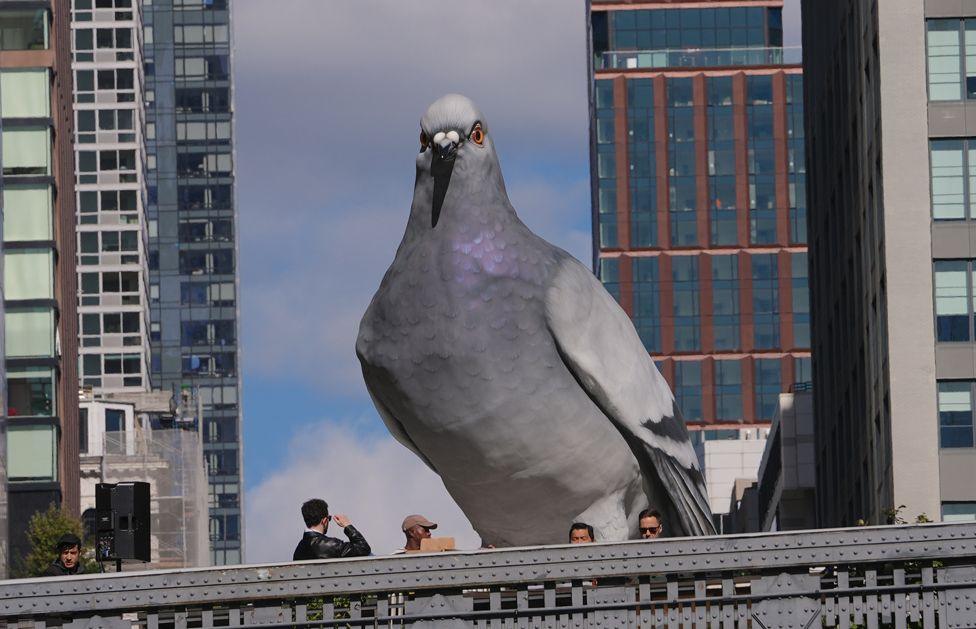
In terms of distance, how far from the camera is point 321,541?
59.8 ft

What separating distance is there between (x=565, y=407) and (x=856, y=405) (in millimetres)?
70437

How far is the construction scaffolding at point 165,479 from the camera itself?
137738 mm

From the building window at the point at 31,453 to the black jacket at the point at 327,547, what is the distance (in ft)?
251

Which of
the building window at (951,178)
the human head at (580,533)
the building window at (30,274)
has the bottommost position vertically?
the human head at (580,533)

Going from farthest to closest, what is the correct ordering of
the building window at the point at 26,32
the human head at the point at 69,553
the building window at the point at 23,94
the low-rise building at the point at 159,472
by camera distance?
the low-rise building at the point at 159,472 → the building window at the point at 23,94 → the building window at the point at 26,32 → the human head at the point at 69,553

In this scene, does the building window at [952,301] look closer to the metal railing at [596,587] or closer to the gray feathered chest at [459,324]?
the gray feathered chest at [459,324]

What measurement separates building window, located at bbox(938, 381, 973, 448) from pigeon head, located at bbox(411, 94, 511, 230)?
58.0 metres

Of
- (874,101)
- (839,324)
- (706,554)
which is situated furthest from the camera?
(839,324)

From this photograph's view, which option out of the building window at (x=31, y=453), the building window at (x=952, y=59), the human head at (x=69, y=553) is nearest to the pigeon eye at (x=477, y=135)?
the human head at (x=69, y=553)

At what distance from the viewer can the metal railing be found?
1689 cm

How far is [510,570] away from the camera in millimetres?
16984

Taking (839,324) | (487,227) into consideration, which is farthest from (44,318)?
(487,227)

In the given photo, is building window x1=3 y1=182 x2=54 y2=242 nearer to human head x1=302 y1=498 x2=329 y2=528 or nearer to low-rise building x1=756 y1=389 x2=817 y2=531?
low-rise building x1=756 y1=389 x2=817 y2=531

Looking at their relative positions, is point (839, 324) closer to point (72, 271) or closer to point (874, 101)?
point (874, 101)
